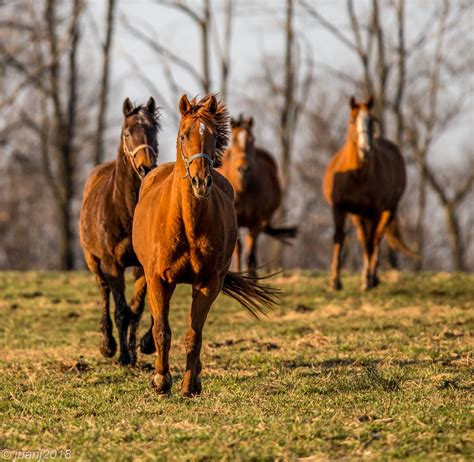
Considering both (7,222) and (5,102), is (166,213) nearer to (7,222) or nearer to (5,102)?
(5,102)

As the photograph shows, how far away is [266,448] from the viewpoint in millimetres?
5375

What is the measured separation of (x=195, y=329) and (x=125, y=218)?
2.24 metres

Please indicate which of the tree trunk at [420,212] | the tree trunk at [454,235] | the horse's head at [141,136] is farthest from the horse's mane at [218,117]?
the tree trunk at [454,235]

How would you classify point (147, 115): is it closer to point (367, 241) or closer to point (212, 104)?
point (212, 104)

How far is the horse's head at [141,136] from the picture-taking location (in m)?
8.95

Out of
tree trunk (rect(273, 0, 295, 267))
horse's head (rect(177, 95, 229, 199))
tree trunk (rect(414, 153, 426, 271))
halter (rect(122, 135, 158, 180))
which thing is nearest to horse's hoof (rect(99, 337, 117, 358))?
halter (rect(122, 135, 158, 180))

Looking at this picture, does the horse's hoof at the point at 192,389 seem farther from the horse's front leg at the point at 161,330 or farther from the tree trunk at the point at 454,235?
the tree trunk at the point at 454,235

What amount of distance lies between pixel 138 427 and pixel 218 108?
269 centimetres

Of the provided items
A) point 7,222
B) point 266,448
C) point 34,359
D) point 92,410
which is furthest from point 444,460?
point 7,222

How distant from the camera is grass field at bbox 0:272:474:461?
554cm

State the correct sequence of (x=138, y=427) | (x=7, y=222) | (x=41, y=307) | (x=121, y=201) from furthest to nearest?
(x=7, y=222) → (x=41, y=307) → (x=121, y=201) → (x=138, y=427)

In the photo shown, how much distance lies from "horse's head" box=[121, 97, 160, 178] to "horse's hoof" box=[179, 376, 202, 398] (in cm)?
243

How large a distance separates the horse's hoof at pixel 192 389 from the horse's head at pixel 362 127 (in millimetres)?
7746

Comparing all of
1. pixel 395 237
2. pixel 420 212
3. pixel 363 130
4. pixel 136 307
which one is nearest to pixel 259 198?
pixel 363 130
